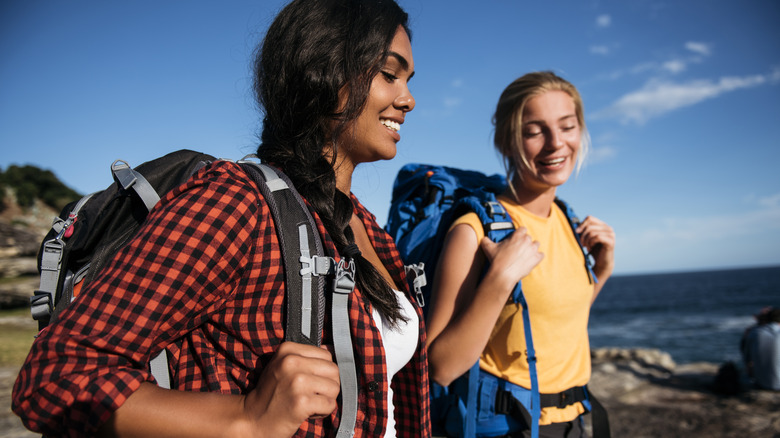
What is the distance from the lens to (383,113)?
1808 mm

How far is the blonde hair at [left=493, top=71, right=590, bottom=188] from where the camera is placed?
9.12 ft

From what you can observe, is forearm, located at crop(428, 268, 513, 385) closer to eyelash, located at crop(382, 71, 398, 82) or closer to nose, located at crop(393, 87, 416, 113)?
nose, located at crop(393, 87, 416, 113)

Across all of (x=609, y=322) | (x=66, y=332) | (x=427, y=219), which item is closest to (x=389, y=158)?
(x=427, y=219)

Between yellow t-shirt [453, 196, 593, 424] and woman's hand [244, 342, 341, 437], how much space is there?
1.46 m

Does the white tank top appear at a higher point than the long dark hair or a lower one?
lower

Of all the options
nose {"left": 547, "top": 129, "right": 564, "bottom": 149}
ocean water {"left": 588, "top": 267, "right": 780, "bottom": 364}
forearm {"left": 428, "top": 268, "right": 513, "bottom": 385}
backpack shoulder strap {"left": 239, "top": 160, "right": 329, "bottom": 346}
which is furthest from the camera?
ocean water {"left": 588, "top": 267, "right": 780, "bottom": 364}

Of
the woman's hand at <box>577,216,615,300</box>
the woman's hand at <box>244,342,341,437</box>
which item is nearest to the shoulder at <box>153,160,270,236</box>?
the woman's hand at <box>244,342,341,437</box>

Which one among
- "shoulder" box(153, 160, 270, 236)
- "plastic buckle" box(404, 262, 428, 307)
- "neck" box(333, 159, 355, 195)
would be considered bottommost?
"plastic buckle" box(404, 262, 428, 307)

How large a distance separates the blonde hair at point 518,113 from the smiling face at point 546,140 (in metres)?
0.04

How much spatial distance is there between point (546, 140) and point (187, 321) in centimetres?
233

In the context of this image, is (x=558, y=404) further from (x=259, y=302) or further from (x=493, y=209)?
(x=259, y=302)

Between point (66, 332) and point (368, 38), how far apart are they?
128 cm

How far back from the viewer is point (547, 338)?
247 centimetres

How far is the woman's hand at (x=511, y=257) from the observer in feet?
7.19
